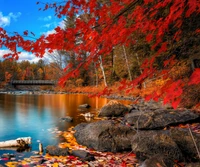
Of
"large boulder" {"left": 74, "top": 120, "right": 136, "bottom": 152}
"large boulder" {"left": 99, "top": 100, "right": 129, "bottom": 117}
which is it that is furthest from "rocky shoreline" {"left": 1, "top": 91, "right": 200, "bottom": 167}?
"large boulder" {"left": 99, "top": 100, "right": 129, "bottom": 117}

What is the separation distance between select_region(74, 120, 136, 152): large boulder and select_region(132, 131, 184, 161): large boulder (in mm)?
873

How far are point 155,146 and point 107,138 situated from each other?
171cm

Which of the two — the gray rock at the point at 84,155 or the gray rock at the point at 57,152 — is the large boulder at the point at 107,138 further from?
the gray rock at the point at 57,152

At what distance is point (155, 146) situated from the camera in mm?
5289

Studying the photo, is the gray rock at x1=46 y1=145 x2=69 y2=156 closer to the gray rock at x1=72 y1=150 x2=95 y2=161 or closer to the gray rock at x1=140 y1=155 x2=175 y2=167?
the gray rock at x1=72 y1=150 x2=95 y2=161

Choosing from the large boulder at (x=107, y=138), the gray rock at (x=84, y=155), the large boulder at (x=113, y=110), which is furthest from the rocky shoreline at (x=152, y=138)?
the large boulder at (x=113, y=110)

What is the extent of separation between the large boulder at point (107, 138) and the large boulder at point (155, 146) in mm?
873

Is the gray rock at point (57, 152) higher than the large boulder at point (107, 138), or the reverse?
the large boulder at point (107, 138)

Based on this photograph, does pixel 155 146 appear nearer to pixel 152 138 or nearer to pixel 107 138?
pixel 152 138

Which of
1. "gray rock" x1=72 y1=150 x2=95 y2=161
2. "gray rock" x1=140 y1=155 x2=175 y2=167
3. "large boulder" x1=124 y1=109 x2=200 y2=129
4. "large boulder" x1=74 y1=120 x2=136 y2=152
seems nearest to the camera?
"gray rock" x1=140 y1=155 x2=175 y2=167

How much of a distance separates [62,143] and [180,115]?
16.1 feet

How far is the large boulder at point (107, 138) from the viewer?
6383mm

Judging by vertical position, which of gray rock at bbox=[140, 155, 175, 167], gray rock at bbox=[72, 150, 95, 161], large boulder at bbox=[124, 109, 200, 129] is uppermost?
large boulder at bbox=[124, 109, 200, 129]

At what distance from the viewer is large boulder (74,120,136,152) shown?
6.38 meters
